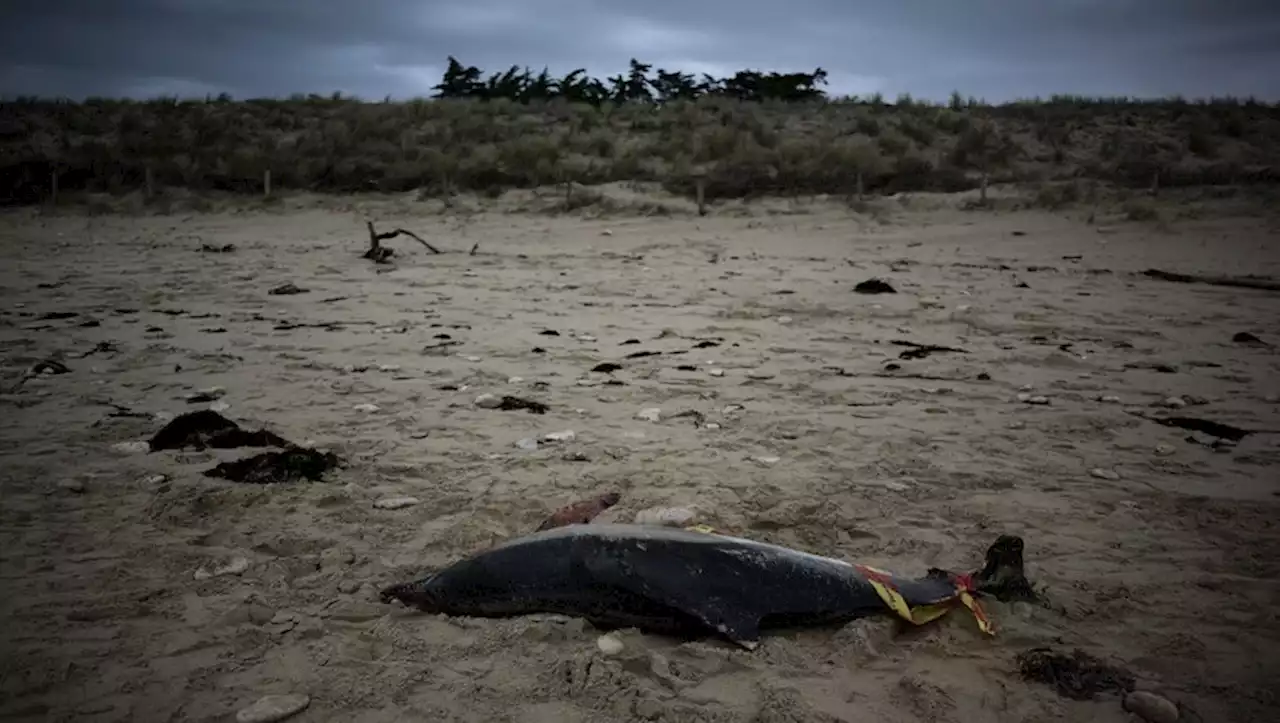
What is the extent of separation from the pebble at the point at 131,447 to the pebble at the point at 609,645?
314 centimetres

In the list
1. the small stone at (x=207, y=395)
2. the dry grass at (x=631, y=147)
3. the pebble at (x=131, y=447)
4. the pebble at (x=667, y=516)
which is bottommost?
the pebble at (x=131, y=447)

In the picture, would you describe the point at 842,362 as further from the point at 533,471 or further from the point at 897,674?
the point at 897,674

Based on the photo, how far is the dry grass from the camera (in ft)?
55.1

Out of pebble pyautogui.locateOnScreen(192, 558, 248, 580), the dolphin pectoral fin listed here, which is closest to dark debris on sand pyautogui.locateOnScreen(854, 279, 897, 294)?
the dolphin pectoral fin

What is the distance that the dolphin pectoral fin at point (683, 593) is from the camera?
258 cm

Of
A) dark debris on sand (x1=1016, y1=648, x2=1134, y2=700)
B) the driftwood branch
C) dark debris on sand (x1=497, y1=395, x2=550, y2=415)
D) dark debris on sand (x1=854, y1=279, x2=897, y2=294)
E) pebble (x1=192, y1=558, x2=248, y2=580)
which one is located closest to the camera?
dark debris on sand (x1=1016, y1=648, x2=1134, y2=700)

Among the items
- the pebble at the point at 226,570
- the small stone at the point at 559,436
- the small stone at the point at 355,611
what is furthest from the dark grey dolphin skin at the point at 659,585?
the small stone at the point at 559,436

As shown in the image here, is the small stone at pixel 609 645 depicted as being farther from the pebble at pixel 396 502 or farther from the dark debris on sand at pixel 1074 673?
the pebble at pixel 396 502

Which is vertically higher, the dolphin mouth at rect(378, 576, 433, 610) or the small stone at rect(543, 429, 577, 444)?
the small stone at rect(543, 429, 577, 444)

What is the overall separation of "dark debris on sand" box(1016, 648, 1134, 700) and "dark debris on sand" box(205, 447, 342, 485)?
11.0 feet

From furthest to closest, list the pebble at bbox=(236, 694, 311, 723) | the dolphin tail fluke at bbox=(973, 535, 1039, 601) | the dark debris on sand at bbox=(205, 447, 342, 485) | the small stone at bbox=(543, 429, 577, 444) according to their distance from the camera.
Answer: the small stone at bbox=(543, 429, 577, 444)
the dark debris on sand at bbox=(205, 447, 342, 485)
the dolphin tail fluke at bbox=(973, 535, 1039, 601)
the pebble at bbox=(236, 694, 311, 723)

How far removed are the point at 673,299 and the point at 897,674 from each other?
6817mm

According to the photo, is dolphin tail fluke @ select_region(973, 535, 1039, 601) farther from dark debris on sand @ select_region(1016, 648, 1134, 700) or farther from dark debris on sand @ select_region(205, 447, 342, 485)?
dark debris on sand @ select_region(205, 447, 342, 485)

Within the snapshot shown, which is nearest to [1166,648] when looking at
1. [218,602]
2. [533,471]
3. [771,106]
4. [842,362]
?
[533,471]
